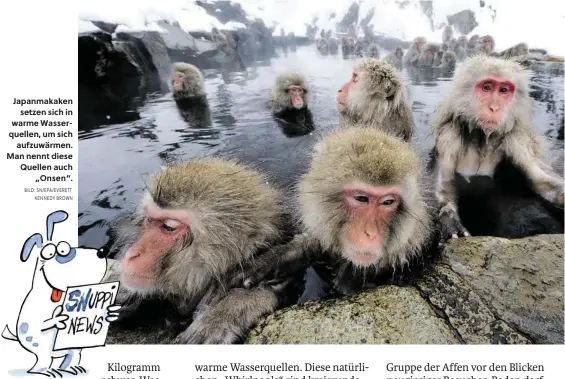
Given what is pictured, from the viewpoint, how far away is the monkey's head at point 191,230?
1.72 m

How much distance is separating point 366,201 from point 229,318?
72 cm

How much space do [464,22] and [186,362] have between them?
8.49ft

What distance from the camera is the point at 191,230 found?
69.9 inches

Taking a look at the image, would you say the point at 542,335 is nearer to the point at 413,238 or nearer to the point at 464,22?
the point at 413,238

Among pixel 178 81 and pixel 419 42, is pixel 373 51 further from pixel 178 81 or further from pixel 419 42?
pixel 178 81

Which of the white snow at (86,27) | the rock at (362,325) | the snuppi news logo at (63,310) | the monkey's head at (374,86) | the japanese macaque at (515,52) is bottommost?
the snuppi news logo at (63,310)

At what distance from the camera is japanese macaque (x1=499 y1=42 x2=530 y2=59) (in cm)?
294

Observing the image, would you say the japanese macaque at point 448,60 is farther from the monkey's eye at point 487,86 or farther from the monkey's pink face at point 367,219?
the monkey's pink face at point 367,219

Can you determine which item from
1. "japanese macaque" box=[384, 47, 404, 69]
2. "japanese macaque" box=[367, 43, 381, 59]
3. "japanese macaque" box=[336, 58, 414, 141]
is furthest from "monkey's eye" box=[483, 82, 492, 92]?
"japanese macaque" box=[367, 43, 381, 59]

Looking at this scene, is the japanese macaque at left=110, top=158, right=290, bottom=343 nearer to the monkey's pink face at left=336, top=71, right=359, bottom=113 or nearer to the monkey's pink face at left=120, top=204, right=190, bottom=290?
the monkey's pink face at left=120, top=204, right=190, bottom=290

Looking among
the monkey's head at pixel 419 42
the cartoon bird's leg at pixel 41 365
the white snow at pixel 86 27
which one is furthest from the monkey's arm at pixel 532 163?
the cartoon bird's leg at pixel 41 365

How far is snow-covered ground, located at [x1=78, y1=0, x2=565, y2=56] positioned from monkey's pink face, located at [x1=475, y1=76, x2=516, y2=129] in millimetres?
298

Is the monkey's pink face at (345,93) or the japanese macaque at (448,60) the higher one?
the japanese macaque at (448,60)

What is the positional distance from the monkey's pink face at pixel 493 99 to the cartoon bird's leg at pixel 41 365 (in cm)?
280
